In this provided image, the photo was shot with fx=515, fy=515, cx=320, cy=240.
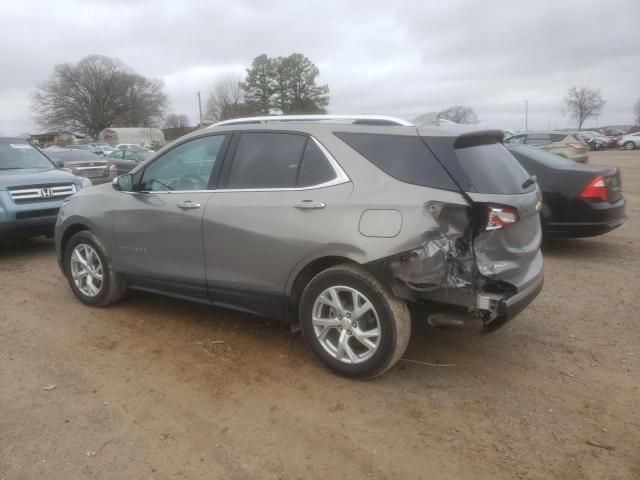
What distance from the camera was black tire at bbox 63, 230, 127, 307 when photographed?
15.4ft

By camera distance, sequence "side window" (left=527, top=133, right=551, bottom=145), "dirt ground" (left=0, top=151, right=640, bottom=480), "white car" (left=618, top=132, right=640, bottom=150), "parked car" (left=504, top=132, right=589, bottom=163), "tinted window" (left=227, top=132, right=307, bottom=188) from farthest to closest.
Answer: "white car" (left=618, top=132, right=640, bottom=150), "side window" (left=527, top=133, right=551, bottom=145), "parked car" (left=504, top=132, right=589, bottom=163), "tinted window" (left=227, top=132, right=307, bottom=188), "dirt ground" (left=0, top=151, right=640, bottom=480)

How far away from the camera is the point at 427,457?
2.69 metres

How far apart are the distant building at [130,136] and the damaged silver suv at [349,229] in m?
67.7

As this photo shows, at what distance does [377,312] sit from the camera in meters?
3.22

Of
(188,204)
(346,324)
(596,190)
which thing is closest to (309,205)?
(346,324)

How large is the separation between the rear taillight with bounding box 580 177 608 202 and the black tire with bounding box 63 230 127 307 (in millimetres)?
5393

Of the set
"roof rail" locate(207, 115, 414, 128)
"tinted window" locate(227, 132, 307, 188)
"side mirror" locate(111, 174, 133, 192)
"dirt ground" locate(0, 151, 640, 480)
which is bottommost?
"dirt ground" locate(0, 151, 640, 480)

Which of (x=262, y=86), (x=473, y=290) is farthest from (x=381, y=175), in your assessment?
(x=262, y=86)

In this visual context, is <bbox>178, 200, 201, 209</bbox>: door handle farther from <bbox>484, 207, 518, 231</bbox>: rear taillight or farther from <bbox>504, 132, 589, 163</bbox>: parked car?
<bbox>504, 132, 589, 163</bbox>: parked car

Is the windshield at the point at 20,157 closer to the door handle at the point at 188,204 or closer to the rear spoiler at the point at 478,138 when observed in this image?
the door handle at the point at 188,204

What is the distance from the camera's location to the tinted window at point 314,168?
11.4ft

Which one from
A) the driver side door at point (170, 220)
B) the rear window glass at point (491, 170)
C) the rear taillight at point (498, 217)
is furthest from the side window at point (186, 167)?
the rear taillight at point (498, 217)

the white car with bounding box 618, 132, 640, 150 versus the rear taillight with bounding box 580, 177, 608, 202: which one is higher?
the white car with bounding box 618, 132, 640, 150

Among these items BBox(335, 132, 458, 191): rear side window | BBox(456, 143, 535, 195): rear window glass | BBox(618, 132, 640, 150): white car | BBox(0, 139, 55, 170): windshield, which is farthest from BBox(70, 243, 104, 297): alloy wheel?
BBox(618, 132, 640, 150): white car
